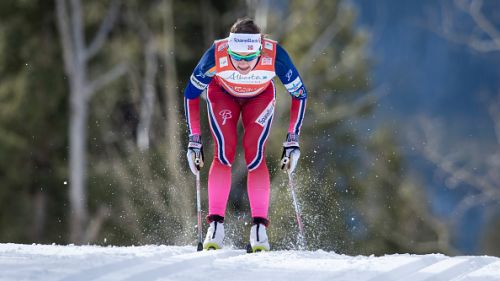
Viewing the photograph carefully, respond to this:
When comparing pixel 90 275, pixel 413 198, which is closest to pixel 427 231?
pixel 413 198

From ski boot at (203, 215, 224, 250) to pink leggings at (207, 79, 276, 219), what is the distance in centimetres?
4

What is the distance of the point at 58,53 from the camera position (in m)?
21.9

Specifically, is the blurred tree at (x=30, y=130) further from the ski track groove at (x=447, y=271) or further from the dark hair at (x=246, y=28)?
the ski track groove at (x=447, y=271)

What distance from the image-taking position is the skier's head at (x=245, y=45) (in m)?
5.75

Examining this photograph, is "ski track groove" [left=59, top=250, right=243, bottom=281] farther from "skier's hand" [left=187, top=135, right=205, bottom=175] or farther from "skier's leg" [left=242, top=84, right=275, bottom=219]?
"skier's hand" [left=187, top=135, right=205, bottom=175]

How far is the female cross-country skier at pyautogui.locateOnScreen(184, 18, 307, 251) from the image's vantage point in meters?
5.84

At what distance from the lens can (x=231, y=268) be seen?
4285mm

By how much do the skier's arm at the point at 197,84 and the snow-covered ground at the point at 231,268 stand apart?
1.58 m

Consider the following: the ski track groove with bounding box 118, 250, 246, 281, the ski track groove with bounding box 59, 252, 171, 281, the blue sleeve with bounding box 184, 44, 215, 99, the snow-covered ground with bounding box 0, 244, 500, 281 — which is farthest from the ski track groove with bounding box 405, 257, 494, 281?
the blue sleeve with bounding box 184, 44, 215, 99

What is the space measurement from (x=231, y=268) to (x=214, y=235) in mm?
1565

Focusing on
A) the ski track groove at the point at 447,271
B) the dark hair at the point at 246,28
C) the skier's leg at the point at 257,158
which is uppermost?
the dark hair at the point at 246,28

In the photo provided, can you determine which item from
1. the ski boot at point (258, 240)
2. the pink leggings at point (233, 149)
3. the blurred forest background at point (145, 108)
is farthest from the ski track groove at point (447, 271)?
the blurred forest background at point (145, 108)

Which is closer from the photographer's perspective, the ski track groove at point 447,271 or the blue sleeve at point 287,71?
the ski track groove at point 447,271

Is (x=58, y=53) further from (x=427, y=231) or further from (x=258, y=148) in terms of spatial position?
(x=258, y=148)
